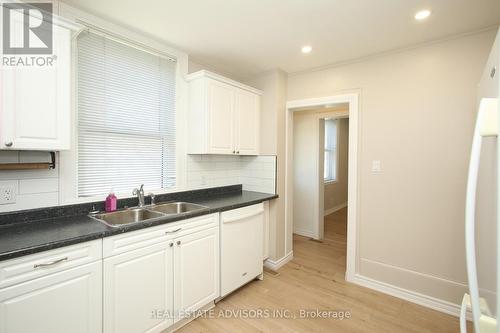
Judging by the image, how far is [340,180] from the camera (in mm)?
6227

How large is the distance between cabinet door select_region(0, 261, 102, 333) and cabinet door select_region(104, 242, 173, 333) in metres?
0.07

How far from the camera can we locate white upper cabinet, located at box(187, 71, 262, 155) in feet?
8.23

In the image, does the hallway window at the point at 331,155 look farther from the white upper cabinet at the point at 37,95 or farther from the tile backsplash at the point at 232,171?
the white upper cabinet at the point at 37,95

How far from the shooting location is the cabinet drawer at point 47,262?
3.87 feet

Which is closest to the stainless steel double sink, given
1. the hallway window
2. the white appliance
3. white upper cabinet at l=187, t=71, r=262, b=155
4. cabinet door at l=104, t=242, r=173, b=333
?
cabinet door at l=104, t=242, r=173, b=333

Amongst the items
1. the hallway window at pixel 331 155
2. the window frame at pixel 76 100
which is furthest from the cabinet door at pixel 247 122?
the hallway window at pixel 331 155

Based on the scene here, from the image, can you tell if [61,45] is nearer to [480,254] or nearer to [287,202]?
[480,254]

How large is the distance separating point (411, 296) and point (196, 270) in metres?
2.13

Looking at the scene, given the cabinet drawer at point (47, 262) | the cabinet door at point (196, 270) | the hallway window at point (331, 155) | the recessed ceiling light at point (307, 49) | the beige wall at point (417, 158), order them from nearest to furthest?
the cabinet drawer at point (47, 262)
the cabinet door at point (196, 270)
the beige wall at point (417, 158)
the recessed ceiling light at point (307, 49)
the hallway window at point (331, 155)

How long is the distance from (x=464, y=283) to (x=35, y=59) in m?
3.75

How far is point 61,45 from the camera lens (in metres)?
1.59

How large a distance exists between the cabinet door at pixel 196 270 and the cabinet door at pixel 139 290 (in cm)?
8

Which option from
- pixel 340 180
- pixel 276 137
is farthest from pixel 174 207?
pixel 340 180

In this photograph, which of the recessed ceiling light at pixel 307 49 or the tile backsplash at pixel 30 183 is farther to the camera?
the recessed ceiling light at pixel 307 49
